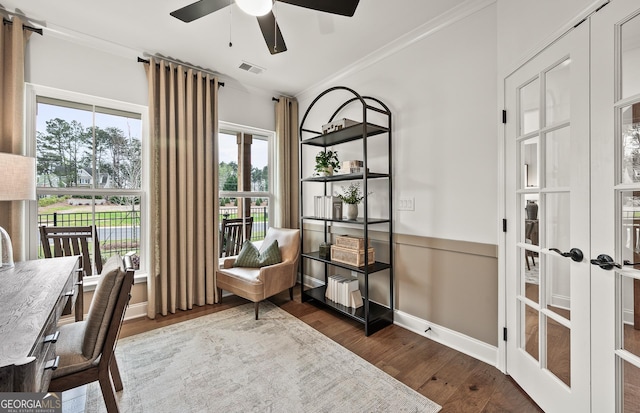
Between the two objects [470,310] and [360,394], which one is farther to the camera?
[470,310]

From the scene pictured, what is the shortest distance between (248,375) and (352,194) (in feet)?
5.92

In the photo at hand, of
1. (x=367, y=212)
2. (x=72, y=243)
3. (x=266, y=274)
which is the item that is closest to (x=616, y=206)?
(x=367, y=212)

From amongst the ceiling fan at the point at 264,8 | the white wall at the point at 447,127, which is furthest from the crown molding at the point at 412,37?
the ceiling fan at the point at 264,8

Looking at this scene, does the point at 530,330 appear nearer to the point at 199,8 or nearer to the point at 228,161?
the point at 199,8

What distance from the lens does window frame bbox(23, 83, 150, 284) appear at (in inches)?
92.8

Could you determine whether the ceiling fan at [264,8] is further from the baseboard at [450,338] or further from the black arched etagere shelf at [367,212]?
the baseboard at [450,338]

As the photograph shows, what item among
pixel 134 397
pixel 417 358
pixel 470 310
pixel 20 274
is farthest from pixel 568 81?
pixel 20 274

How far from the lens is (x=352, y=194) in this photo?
285 centimetres

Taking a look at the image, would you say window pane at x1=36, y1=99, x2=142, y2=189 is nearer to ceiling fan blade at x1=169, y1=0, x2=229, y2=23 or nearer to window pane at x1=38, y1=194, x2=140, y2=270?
window pane at x1=38, y1=194, x2=140, y2=270

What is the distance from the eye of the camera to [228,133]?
11.7 ft

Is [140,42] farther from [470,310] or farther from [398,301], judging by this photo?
[470,310]

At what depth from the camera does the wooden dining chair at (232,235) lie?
11.4 feet

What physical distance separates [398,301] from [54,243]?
3184 millimetres

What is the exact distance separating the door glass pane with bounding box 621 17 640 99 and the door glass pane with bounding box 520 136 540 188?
1.65 ft
